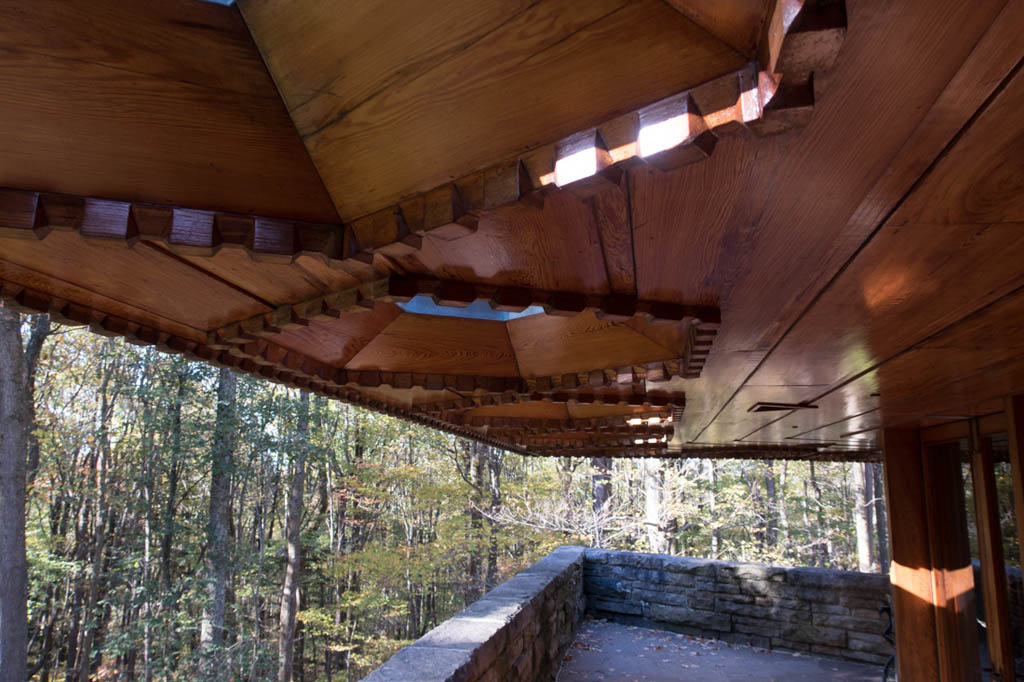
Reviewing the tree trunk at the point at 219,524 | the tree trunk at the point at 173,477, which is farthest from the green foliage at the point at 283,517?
the tree trunk at the point at 219,524

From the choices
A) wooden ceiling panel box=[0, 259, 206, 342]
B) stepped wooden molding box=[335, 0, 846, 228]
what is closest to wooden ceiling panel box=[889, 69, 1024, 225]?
stepped wooden molding box=[335, 0, 846, 228]

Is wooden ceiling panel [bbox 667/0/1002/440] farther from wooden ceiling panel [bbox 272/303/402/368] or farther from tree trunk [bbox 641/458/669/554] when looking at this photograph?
tree trunk [bbox 641/458/669/554]

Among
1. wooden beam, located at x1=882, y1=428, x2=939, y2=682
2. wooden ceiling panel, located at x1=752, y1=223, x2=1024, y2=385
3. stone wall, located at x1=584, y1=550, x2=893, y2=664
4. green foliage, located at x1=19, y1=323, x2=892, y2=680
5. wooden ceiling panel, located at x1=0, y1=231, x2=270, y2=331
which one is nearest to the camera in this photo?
wooden ceiling panel, located at x1=752, y1=223, x2=1024, y2=385

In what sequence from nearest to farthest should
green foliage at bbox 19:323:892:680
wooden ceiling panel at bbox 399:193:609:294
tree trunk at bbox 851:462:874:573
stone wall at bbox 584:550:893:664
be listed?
wooden ceiling panel at bbox 399:193:609:294, stone wall at bbox 584:550:893:664, green foliage at bbox 19:323:892:680, tree trunk at bbox 851:462:874:573

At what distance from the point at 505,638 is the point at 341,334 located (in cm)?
191

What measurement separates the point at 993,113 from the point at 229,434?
12.5 m

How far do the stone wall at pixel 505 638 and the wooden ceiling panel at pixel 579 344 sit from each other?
1344 mm

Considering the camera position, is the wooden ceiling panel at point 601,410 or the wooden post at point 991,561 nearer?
the wooden post at point 991,561

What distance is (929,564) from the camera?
3525 mm

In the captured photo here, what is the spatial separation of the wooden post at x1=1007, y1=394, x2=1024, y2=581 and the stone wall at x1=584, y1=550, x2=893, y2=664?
12.8ft

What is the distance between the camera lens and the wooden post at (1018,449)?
2.34 meters

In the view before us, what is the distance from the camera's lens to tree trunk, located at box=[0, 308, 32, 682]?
24.4ft

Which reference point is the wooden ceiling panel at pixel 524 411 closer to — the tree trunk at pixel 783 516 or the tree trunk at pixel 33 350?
the tree trunk at pixel 33 350

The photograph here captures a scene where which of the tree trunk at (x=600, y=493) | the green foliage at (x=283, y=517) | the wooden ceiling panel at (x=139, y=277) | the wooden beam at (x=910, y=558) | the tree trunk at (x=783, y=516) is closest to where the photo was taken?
the wooden ceiling panel at (x=139, y=277)
